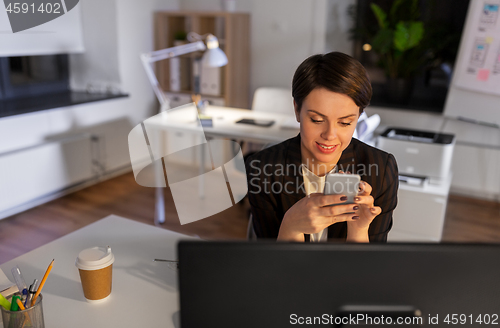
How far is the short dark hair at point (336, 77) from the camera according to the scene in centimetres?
106

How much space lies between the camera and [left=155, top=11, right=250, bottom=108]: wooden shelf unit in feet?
12.7

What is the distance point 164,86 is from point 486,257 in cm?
405

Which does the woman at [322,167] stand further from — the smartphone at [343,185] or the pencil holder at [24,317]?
the pencil holder at [24,317]

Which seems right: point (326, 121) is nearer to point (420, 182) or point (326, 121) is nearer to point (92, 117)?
point (420, 182)

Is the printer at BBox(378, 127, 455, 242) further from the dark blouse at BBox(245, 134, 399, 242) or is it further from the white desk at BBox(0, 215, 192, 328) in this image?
the white desk at BBox(0, 215, 192, 328)

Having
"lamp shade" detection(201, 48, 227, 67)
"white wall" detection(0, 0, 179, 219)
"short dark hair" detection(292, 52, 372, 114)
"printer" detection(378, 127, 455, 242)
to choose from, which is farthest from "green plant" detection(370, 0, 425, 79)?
"short dark hair" detection(292, 52, 372, 114)

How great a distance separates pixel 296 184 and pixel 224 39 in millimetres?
3045

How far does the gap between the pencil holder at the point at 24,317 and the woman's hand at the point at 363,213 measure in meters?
0.67

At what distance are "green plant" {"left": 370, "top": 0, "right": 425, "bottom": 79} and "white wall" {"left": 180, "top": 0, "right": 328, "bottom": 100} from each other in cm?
47

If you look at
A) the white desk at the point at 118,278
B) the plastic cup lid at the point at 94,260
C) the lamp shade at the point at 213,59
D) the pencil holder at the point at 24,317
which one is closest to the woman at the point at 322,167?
the white desk at the point at 118,278

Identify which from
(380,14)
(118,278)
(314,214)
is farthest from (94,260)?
(380,14)

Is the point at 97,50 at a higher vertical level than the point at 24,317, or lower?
higher

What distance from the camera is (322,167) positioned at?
122cm

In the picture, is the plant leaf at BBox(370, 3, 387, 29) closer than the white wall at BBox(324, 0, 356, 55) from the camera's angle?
Yes
